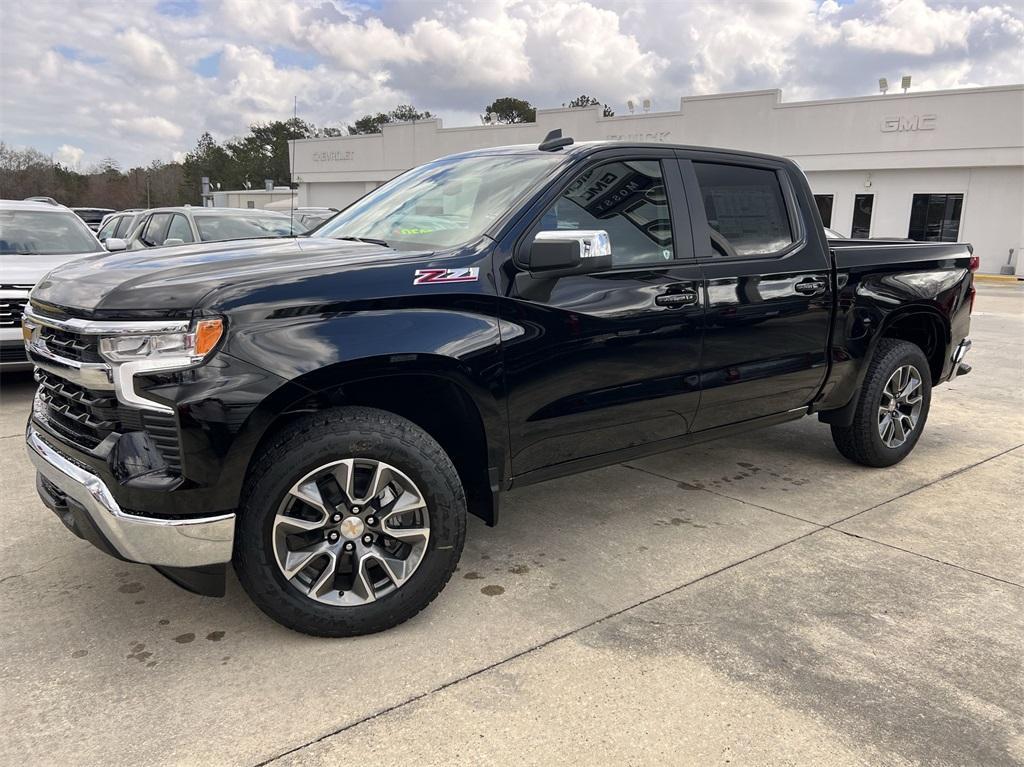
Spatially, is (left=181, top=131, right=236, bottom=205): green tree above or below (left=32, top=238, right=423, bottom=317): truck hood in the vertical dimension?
above

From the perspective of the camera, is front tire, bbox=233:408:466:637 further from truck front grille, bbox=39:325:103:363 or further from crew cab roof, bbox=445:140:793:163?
crew cab roof, bbox=445:140:793:163

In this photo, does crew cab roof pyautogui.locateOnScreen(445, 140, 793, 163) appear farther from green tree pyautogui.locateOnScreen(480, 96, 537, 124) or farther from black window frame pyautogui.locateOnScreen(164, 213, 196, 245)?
green tree pyautogui.locateOnScreen(480, 96, 537, 124)

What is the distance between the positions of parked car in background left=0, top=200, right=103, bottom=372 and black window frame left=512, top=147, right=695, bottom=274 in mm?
4904

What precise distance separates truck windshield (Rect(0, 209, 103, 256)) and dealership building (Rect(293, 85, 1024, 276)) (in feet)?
67.2

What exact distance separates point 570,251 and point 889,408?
121 inches

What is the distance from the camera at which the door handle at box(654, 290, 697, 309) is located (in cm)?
373

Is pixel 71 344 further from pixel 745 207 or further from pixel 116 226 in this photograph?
pixel 116 226

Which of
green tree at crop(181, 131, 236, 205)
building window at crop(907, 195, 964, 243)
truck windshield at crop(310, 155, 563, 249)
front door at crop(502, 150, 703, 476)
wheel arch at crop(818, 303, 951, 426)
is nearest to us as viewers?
front door at crop(502, 150, 703, 476)

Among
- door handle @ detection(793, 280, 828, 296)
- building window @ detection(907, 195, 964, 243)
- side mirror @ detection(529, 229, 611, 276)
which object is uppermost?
building window @ detection(907, 195, 964, 243)

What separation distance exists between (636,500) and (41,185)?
67614mm

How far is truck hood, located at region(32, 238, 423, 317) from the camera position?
266cm

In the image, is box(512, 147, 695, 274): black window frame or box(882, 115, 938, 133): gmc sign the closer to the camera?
box(512, 147, 695, 274): black window frame

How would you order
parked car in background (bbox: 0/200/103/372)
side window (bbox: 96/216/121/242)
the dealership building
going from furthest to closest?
the dealership building
side window (bbox: 96/216/121/242)
parked car in background (bbox: 0/200/103/372)

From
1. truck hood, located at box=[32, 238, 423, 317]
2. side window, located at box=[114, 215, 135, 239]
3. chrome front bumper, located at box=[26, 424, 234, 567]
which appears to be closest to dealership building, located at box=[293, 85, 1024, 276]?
side window, located at box=[114, 215, 135, 239]
